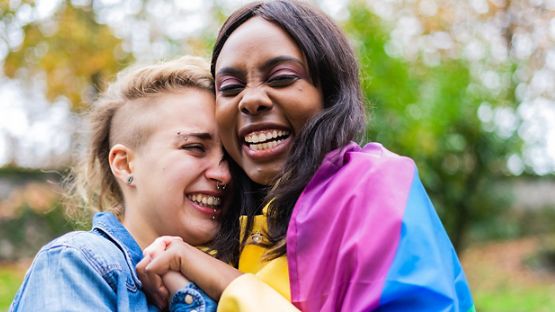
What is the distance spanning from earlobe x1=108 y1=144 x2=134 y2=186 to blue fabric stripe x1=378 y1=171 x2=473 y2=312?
1.19 m

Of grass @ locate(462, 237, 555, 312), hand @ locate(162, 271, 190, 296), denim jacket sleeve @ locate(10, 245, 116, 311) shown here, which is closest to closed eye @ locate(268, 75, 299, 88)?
hand @ locate(162, 271, 190, 296)

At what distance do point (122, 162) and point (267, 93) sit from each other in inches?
30.7

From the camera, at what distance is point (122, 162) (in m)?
2.88

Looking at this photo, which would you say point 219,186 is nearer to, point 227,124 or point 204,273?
point 227,124

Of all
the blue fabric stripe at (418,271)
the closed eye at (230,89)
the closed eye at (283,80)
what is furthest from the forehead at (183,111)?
the blue fabric stripe at (418,271)

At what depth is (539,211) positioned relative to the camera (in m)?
15.8

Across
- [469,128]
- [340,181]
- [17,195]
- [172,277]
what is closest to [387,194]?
[340,181]

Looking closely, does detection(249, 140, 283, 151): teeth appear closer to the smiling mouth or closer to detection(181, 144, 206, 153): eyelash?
the smiling mouth

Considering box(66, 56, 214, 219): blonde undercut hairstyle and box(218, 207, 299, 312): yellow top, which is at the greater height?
box(66, 56, 214, 219): blonde undercut hairstyle

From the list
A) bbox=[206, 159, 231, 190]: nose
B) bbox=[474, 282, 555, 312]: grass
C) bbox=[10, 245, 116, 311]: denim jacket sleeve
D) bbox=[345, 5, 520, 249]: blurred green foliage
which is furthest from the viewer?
bbox=[474, 282, 555, 312]: grass

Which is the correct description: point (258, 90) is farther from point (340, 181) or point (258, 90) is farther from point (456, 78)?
point (456, 78)

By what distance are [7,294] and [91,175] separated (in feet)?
21.4

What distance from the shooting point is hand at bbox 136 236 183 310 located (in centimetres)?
244

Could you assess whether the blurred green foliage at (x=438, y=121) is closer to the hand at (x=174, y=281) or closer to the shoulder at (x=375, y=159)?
the shoulder at (x=375, y=159)
